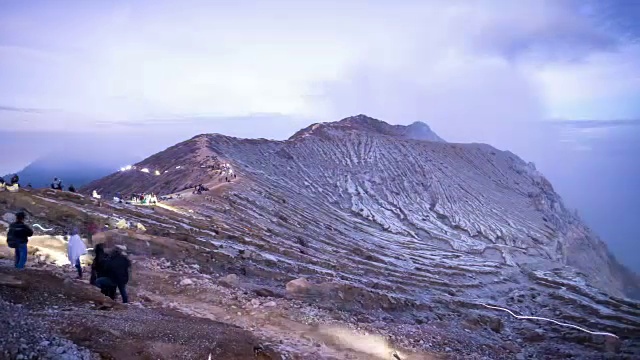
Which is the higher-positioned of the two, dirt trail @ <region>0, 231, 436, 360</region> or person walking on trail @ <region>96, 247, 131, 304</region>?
person walking on trail @ <region>96, 247, 131, 304</region>

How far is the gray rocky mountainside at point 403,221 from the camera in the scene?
86.4 feet

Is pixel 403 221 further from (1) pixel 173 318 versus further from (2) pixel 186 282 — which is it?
(1) pixel 173 318

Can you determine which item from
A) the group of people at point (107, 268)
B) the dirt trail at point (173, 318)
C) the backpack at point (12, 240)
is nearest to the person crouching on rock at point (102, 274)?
the group of people at point (107, 268)

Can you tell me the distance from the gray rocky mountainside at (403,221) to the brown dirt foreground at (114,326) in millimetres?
9164

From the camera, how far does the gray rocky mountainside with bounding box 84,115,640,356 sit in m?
26.3

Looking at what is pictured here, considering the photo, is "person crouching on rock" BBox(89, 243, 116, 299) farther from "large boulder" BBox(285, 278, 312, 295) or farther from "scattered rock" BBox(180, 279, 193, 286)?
"large boulder" BBox(285, 278, 312, 295)

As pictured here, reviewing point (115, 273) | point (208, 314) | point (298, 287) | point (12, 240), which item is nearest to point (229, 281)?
point (298, 287)

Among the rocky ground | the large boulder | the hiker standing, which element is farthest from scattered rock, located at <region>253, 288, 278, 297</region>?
the hiker standing

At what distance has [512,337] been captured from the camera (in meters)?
21.4

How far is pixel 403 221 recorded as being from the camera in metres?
48.5

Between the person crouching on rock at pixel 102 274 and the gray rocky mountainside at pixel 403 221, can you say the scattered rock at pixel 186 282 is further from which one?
the gray rocky mountainside at pixel 403 221

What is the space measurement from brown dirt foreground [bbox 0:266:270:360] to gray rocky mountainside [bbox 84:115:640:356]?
9164 mm

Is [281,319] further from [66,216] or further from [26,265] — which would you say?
[66,216]

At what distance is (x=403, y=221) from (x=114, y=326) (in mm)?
41919
